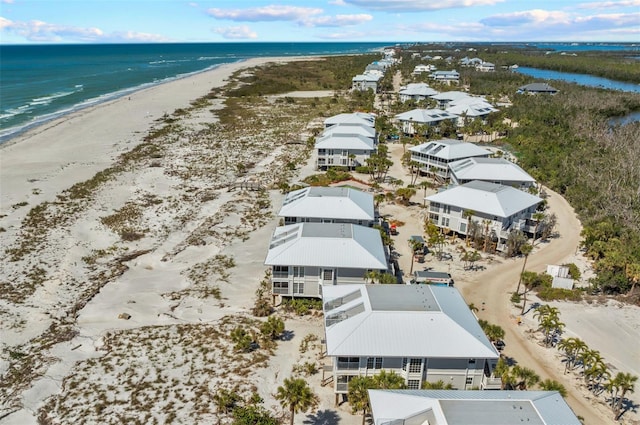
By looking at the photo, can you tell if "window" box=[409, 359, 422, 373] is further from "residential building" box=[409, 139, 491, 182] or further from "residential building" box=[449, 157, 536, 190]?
"residential building" box=[409, 139, 491, 182]

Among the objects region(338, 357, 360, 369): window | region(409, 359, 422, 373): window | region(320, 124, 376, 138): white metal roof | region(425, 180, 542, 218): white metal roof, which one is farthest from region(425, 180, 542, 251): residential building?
region(320, 124, 376, 138): white metal roof

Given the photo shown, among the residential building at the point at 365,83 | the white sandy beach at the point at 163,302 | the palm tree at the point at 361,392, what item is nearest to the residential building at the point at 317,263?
the white sandy beach at the point at 163,302

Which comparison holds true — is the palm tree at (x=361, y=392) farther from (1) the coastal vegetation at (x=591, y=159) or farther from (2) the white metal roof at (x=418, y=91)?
(2) the white metal roof at (x=418, y=91)

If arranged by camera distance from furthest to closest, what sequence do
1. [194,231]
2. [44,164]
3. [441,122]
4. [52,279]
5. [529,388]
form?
[441,122]
[44,164]
[194,231]
[52,279]
[529,388]

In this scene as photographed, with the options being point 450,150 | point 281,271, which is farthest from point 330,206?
point 450,150

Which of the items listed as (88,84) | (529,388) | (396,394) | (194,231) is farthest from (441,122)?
(88,84)

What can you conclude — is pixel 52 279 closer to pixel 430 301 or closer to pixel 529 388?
pixel 430 301
